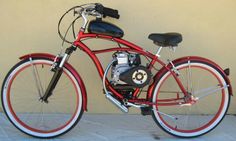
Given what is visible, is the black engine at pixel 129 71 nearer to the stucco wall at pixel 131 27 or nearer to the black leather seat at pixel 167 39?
the black leather seat at pixel 167 39

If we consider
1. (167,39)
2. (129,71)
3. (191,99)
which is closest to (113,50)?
(129,71)

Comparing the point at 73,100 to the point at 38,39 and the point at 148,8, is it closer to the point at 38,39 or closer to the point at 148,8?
the point at 38,39

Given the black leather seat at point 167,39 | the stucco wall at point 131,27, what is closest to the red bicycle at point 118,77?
the black leather seat at point 167,39

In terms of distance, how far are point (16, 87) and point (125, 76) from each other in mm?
1446

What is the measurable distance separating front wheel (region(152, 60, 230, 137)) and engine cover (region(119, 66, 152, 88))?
0.51ft

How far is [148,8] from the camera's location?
13.9 feet

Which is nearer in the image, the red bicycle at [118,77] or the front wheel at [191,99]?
the red bicycle at [118,77]

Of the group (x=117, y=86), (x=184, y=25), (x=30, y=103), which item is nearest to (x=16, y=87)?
(x=30, y=103)

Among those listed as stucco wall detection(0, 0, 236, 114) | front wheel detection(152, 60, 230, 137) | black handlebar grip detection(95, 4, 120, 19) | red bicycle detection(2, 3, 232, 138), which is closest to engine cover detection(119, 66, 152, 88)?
red bicycle detection(2, 3, 232, 138)

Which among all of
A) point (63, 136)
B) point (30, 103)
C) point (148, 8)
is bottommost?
point (63, 136)

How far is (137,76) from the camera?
12.0ft

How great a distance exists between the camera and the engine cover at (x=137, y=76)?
3.61 metres

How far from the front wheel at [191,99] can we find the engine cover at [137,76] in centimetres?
16

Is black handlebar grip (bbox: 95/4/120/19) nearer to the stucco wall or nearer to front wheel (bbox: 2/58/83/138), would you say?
the stucco wall
